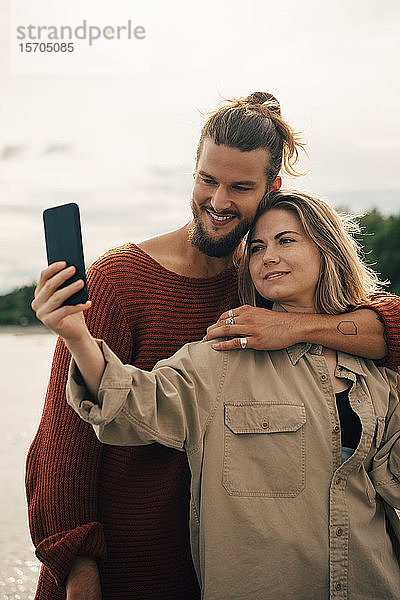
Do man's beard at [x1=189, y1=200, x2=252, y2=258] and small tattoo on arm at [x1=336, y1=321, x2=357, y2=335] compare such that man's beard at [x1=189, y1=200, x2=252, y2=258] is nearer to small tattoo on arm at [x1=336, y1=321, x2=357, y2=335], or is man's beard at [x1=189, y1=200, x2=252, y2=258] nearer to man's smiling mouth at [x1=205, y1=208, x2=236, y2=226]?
man's smiling mouth at [x1=205, y1=208, x2=236, y2=226]

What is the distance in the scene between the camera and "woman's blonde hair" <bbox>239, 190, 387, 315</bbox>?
1531 millimetres

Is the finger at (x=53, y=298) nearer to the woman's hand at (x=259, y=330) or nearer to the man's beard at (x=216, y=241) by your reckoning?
the woman's hand at (x=259, y=330)

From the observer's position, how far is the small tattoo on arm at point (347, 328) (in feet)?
4.94

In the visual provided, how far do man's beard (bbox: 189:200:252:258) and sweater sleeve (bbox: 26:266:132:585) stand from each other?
9.3 inches

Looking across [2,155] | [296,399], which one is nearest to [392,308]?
[296,399]

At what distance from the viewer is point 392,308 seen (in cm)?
160

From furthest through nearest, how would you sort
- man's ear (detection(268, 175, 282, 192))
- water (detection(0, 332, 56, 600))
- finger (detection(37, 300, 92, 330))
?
water (detection(0, 332, 56, 600)) → man's ear (detection(268, 175, 282, 192)) → finger (detection(37, 300, 92, 330))

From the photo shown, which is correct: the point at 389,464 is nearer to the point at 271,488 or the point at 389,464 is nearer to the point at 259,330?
the point at 271,488

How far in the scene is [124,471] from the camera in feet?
5.24

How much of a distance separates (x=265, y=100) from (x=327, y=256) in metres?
0.50

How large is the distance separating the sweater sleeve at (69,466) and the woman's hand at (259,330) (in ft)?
0.74

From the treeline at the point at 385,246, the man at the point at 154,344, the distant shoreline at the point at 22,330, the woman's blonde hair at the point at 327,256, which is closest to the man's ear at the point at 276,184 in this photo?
the man at the point at 154,344

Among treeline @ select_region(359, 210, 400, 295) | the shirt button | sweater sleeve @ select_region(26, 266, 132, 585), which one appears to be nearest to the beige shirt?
the shirt button

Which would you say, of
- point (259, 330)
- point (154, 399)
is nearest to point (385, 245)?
point (259, 330)
